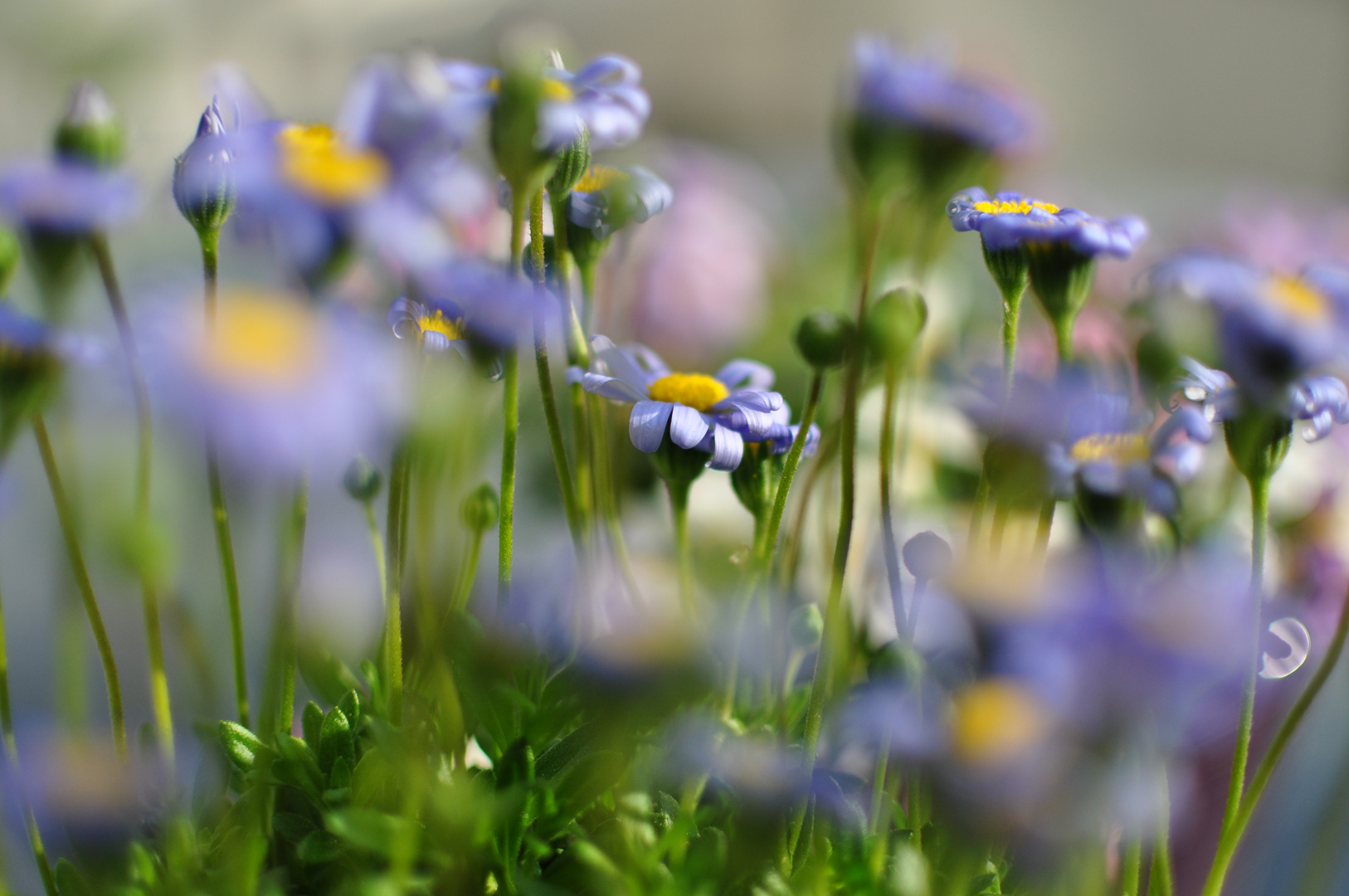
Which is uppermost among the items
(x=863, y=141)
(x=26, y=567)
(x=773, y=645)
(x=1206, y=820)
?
(x=863, y=141)

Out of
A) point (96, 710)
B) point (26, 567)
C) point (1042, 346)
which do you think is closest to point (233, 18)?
point (26, 567)

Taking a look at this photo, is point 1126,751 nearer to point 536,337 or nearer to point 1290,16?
point 536,337

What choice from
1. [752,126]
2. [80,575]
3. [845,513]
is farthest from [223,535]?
[752,126]

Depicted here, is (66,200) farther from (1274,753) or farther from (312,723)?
(1274,753)

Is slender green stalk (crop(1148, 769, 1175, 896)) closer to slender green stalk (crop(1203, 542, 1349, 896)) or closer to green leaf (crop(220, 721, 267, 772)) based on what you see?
slender green stalk (crop(1203, 542, 1349, 896))

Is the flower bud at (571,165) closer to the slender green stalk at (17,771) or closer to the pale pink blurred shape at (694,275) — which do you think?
the slender green stalk at (17,771)

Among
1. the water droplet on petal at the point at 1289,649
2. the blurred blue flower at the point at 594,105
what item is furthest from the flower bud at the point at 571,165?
the water droplet on petal at the point at 1289,649
